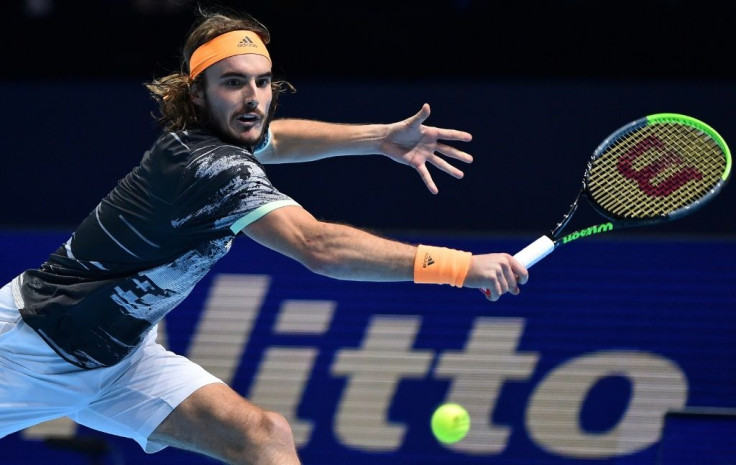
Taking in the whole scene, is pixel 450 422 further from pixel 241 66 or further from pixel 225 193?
pixel 225 193

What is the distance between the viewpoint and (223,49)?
5.02 metres

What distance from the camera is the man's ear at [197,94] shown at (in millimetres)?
5074

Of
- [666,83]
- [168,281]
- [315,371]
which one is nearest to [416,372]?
[315,371]

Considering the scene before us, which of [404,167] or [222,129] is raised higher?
[404,167]

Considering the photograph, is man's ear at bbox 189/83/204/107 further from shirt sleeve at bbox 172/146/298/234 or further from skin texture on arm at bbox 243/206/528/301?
skin texture on arm at bbox 243/206/528/301

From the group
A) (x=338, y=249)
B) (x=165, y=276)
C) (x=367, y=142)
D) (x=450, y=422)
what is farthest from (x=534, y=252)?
(x=450, y=422)

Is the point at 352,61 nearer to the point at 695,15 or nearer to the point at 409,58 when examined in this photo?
the point at 409,58

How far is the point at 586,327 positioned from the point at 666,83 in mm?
1373

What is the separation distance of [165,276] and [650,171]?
6.63ft

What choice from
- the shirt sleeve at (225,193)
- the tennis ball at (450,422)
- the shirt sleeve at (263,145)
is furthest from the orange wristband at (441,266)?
the tennis ball at (450,422)

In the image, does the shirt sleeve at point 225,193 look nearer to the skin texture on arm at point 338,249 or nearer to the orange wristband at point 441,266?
the skin texture on arm at point 338,249

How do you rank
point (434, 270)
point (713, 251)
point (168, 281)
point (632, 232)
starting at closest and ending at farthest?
→ point (434, 270)
point (168, 281)
point (713, 251)
point (632, 232)

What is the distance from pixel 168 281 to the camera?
16.2 ft

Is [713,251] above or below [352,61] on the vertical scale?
below
